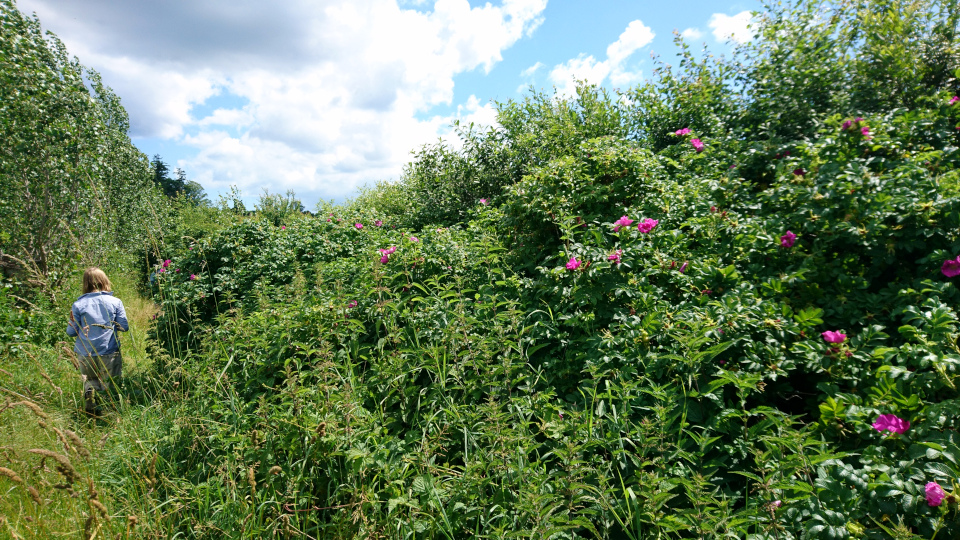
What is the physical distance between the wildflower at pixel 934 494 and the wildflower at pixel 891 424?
30cm

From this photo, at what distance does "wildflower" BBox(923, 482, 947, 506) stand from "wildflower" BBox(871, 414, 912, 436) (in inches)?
11.7

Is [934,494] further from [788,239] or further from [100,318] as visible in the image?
[100,318]

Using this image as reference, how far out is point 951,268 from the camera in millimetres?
2367

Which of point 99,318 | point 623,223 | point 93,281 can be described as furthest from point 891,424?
point 93,281

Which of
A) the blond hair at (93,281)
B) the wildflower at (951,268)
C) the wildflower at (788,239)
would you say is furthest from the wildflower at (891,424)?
the blond hair at (93,281)

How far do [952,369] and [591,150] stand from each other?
8.97 feet

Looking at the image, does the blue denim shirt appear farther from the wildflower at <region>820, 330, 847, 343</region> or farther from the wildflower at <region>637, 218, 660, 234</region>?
the wildflower at <region>820, 330, 847, 343</region>

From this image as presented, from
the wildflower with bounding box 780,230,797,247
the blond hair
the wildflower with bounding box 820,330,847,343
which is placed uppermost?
the blond hair

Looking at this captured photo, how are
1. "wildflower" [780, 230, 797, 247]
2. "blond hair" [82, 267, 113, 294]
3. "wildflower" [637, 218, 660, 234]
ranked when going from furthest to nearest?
"blond hair" [82, 267, 113, 294]
"wildflower" [637, 218, 660, 234]
"wildflower" [780, 230, 797, 247]

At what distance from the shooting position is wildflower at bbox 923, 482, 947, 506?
4.66 feet

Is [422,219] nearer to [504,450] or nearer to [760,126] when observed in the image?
[760,126]

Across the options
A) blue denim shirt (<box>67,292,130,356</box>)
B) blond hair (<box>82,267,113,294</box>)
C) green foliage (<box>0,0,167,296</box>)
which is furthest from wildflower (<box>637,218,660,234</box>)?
green foliage (<box>0,0,167,296</box>)

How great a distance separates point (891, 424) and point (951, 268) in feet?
4.17

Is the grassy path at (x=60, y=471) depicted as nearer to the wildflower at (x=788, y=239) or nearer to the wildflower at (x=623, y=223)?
the wildflower at (x=623, y=223)
